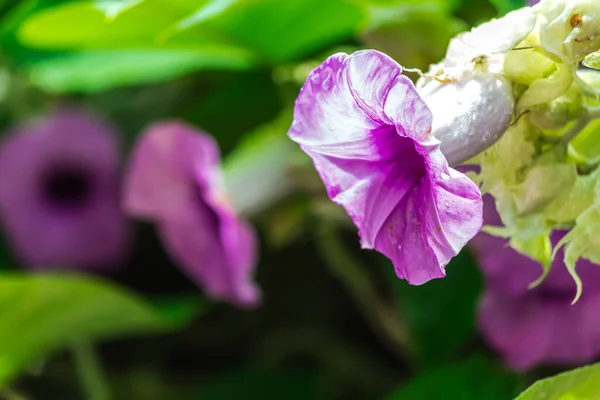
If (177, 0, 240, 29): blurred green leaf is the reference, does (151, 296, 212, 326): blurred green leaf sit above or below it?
below

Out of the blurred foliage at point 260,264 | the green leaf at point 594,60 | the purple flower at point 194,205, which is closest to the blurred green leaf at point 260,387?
the blurred foliage at point 260,264

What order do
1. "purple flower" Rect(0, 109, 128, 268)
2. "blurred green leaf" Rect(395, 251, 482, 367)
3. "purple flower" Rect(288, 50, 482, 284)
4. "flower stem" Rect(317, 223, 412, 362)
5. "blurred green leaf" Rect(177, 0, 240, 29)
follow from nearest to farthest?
"purple flower" Rect(288, 50, 482, 284) → "blurred green leaf" Rect(177, 0, 240, 29) → "blurred green leaf" Rect(395, 251, 482, 367) → "flower stem" Rect(317, 223, 412, 362) → "purple flower" Rect(0, 109, 128, 268)

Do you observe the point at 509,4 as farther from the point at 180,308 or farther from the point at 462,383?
the point at 180,308

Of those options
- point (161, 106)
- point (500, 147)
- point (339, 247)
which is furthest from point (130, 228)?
point (500, 147)

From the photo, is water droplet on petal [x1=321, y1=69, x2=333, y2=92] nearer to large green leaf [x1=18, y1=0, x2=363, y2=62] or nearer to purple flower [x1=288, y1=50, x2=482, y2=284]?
purple flower [x1=288, y1=50, x2=482, y2=284]

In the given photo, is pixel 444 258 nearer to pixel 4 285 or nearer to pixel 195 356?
pixel 4 285

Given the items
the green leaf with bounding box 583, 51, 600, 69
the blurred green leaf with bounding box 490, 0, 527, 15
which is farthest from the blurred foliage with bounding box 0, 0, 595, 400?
the green leaf with bounding box 583, 51, 600, 69
